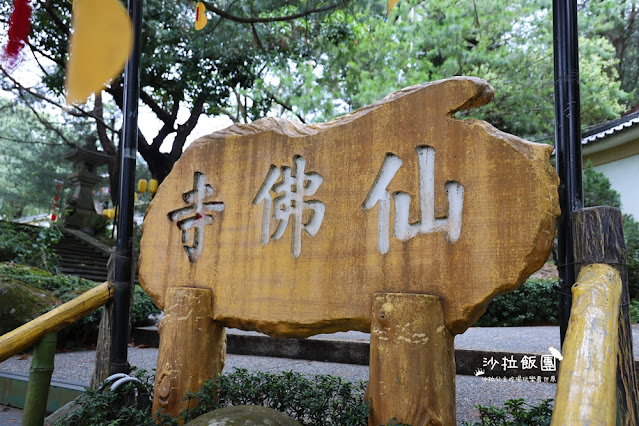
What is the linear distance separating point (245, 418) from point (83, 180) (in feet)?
42.7

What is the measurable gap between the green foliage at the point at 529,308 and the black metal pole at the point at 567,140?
4.69 metres

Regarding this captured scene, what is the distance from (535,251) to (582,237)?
6.8 inches

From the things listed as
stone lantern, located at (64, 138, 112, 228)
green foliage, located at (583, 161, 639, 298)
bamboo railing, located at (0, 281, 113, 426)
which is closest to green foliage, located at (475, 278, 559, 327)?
green foliage, located at (583, 161, 639, 298)

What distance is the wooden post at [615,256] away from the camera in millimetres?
1609

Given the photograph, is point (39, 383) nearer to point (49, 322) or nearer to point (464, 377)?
point (49, 322)

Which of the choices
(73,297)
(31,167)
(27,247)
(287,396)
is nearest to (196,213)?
(287,396)

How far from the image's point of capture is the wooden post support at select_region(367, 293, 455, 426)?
1.92m

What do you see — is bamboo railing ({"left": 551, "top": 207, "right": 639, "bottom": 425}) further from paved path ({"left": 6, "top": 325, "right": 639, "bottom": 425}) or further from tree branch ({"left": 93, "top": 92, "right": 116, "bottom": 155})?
tree branch ({"left": 93, "top": 92, "right": 116, "bottom": 155})

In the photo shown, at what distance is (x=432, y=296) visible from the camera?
6.55 ft

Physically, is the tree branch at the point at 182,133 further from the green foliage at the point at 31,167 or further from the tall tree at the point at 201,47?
the green foliage at the point at 31,167

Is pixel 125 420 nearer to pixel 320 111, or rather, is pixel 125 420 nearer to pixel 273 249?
pixel 273 249

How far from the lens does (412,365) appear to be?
6.38ft

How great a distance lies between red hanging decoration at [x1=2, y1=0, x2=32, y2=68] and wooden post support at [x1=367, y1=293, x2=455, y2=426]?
6.04 feet

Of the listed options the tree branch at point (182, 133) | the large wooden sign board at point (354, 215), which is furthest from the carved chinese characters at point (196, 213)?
the tree branch at point (182, 133)
